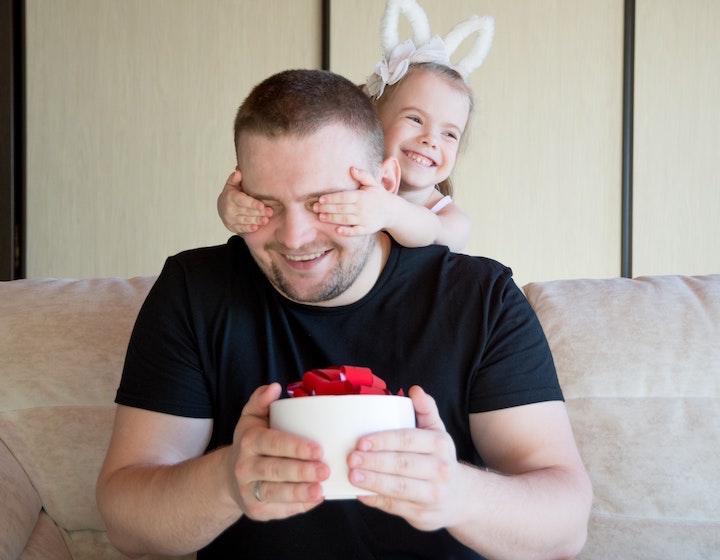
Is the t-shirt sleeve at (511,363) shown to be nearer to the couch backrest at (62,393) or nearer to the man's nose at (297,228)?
the man's nose at (297,228)

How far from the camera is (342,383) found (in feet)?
3.06

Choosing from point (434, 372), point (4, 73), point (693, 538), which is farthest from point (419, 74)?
point (4, 73)

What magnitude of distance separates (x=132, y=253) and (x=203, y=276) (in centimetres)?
224

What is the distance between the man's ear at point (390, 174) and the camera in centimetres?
145

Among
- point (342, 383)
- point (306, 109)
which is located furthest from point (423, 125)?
point (342, 383)

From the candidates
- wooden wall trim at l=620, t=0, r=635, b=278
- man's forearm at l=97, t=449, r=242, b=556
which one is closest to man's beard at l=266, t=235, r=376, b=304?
man's forearm at l=97, t=449, r=242, b=556

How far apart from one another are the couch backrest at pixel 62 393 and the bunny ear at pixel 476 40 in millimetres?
1062

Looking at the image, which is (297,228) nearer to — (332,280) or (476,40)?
(332,280)

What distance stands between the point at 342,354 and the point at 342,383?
443 mm

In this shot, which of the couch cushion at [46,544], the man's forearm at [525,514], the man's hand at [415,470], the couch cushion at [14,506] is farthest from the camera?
the couch cushion at [46,544]

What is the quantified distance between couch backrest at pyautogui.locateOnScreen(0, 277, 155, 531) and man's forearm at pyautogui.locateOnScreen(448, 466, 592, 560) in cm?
79

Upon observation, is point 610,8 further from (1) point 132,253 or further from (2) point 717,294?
(2) point 717,294

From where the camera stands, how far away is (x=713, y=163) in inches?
152

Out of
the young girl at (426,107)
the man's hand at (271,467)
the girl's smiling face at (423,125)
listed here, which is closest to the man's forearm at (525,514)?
the man's hand at (271,467)
